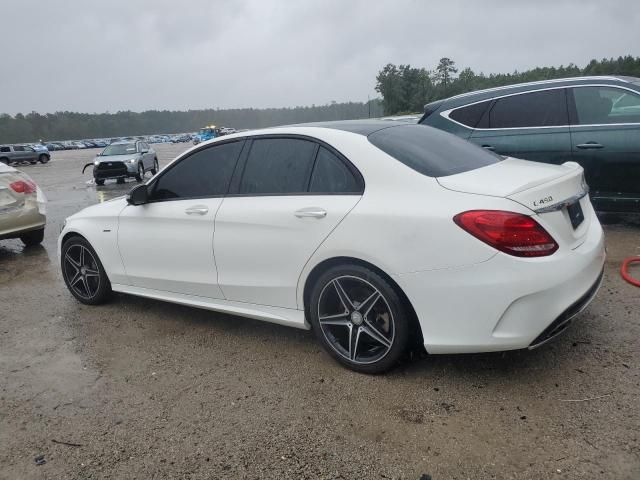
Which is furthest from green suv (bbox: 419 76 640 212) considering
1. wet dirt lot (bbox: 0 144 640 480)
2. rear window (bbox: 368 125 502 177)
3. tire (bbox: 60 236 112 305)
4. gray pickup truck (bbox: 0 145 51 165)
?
gray pickup truck (bbox: 0 145 51 165)

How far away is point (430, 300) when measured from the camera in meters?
2.73

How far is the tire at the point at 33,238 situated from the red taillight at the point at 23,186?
0.65 metres

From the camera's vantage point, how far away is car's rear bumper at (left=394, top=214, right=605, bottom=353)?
2.54 m

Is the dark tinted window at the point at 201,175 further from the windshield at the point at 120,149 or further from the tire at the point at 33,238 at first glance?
the windshield at the point at 120,149

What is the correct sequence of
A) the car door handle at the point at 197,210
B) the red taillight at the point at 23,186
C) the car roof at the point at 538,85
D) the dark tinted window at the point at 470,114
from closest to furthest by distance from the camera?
the car door handle at the point at 197,210 → the car roof at the point at 538,85 → the dark tinted window at the point at 470,114 → the red taillight at the point at 23,186

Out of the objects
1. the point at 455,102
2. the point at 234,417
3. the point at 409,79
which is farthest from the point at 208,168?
the point at 409,79

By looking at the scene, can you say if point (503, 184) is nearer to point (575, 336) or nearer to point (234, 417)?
point (575, 336)

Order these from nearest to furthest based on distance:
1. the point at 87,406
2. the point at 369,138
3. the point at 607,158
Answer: the point at 87,406
the point at 369,138
the point at 607,158

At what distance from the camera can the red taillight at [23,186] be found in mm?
7082

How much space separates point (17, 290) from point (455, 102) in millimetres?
5665

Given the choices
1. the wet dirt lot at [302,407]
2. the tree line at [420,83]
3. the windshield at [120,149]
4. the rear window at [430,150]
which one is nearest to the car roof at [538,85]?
the wet dirt lot at [302,407]

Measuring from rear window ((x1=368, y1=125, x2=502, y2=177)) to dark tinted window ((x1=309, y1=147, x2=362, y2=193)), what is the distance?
261 mm

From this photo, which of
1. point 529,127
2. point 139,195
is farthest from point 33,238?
point 529,127

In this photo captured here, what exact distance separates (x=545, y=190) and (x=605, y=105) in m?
3.58
